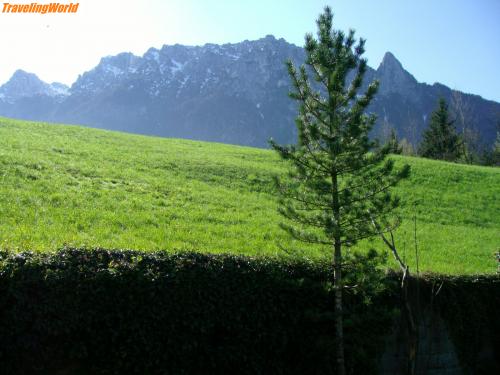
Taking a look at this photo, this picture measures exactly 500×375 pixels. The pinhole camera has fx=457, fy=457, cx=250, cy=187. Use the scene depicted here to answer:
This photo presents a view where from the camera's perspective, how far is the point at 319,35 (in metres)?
9.01

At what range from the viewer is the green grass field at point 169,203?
1214cm

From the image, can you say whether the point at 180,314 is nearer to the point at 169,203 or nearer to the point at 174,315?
the point at 174,315

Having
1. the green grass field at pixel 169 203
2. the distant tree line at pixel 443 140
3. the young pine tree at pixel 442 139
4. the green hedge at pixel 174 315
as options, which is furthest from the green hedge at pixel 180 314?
the young pine tree at pixel 442 139

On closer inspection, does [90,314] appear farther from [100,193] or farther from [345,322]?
[100,193]

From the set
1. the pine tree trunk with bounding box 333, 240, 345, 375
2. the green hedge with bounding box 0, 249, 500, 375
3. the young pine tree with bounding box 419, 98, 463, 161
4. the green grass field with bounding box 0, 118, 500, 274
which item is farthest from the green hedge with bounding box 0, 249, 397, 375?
the young pine tree with bounding box 419, 98, 463, 161

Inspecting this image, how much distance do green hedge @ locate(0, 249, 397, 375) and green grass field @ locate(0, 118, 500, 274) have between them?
48.4 inches

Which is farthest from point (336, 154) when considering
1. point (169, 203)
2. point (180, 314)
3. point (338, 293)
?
point (169, 203)

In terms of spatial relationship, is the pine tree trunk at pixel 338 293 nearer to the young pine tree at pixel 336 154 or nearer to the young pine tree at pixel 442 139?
the young pine tree at pixel 336 154

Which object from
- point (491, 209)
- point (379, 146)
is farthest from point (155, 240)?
point (491, 209)

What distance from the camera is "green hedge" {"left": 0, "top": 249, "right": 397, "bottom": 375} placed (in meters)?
7.00

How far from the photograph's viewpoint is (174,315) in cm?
777

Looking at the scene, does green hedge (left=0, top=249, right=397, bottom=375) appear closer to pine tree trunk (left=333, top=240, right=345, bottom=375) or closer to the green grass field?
pine tree trunk (left=333, top=240, right=345, bottom=375)

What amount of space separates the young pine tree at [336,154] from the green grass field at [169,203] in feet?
3.71

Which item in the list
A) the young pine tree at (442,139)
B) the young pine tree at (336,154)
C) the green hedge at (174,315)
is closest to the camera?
the green hedge at (174,315)
